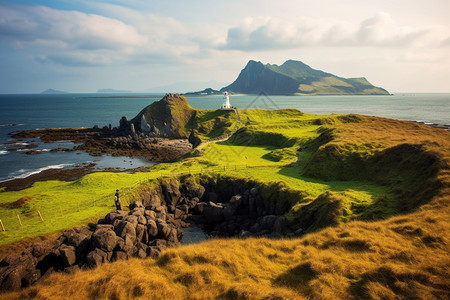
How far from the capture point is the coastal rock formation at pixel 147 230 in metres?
20.2

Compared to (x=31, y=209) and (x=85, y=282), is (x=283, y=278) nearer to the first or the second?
(x=85, y=282)

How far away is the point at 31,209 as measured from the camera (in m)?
32.2

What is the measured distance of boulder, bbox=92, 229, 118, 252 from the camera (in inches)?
859

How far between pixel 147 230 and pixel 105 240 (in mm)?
5721

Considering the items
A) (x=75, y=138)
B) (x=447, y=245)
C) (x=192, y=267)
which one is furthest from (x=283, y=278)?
(x=75, y=138)

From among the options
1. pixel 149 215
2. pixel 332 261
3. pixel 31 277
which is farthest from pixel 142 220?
pixel 332 261

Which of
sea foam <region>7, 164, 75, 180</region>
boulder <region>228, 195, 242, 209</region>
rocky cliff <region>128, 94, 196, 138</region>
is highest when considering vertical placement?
rocky cliff <region>128, 94, 196, 138</region>

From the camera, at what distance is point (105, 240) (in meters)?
22.0

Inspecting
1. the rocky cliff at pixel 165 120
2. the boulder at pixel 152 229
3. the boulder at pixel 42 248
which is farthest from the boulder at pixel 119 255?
the rocky cliff at pixel 165 120

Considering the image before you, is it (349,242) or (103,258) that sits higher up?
(349,242)

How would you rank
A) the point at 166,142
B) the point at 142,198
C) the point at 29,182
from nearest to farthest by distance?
the point at 142,198 → the point at 29,182 → the point at 166,142

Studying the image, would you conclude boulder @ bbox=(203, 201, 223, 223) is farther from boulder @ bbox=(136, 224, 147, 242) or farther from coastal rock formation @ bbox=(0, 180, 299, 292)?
boulder @ bbox=(136, 224, 147, 242)

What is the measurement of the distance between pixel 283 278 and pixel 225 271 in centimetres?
352

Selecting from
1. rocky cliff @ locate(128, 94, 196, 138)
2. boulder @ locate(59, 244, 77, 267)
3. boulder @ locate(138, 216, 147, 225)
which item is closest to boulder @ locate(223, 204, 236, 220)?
boulder @ locate(138, 216, 147, 225)
